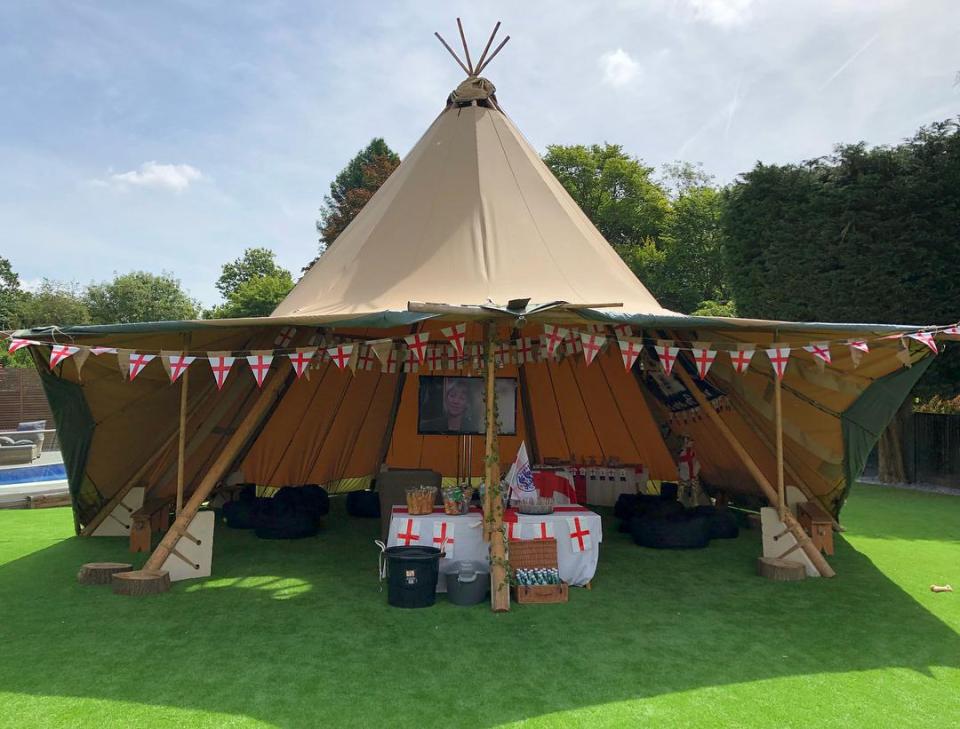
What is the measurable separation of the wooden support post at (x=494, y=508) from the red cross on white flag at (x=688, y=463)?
4.04 m

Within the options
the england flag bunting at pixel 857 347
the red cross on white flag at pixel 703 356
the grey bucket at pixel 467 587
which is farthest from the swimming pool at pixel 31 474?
the england flag bunting at pixel 857 347

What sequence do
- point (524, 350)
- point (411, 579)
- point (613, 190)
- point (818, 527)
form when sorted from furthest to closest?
point (613, 190) → point (524, 350) → point (818, 527) → point (411, 579)

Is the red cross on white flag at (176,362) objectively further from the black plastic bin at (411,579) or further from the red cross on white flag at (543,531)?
the red cross on white flag at (543,531)

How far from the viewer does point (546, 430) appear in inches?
393

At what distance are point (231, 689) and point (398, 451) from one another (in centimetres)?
632

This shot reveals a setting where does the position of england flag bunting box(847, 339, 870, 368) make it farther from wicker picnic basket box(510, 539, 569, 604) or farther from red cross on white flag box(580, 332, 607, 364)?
wicker picnic basket box(510, 539, 569, 604)

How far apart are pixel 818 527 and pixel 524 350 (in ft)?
12.1

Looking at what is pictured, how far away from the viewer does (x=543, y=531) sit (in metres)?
5.64

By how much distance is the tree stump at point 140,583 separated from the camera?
17.9 feet

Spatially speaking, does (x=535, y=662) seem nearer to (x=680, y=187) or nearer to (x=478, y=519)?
(x=478, y=519)

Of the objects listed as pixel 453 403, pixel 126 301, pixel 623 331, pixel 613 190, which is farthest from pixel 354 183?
pixel 623 331

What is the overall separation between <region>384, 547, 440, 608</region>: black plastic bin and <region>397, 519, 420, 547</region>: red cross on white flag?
0.35 m

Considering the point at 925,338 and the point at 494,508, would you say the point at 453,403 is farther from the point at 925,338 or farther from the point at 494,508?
the point at 925,338

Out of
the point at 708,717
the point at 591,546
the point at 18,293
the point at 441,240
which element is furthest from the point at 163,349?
the point at 18,293
